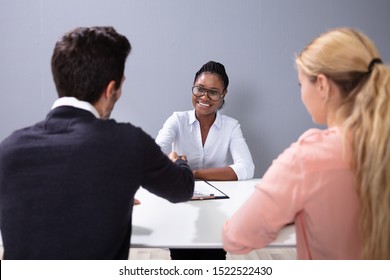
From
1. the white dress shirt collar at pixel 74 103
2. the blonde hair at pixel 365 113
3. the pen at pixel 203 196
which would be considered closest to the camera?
the blonde hair at pixel 365 113

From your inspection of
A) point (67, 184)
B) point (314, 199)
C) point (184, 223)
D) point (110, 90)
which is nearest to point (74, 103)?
point (110, 90)

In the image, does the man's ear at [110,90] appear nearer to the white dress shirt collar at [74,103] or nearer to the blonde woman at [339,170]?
the white dress shirt collar at [74,103]

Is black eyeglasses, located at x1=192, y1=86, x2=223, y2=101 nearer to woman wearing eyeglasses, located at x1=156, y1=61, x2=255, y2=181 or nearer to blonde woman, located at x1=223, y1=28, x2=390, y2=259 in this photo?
woman wearing eyeglasses, located at x1=156, y1=61, x2=255, y2=181

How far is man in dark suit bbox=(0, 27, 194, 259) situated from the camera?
0.87 m

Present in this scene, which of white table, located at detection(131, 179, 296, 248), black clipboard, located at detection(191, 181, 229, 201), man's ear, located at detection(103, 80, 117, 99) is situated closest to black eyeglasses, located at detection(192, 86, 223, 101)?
black clipboard, located at detection(191, 181, 229, 201)

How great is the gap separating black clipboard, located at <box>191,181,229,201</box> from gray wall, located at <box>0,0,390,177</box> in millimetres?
1018

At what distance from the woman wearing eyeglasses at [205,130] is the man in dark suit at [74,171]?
3.85ft

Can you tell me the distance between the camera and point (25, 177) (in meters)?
0.88

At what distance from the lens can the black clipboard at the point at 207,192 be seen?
56.1 inches

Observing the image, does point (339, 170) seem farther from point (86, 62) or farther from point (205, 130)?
point (205, 130)

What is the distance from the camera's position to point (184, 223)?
3.90ft

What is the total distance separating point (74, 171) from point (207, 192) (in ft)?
2.37

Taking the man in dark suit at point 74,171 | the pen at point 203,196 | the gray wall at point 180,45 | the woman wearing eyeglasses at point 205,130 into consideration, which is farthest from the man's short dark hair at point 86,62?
the gray wall at point 180,45

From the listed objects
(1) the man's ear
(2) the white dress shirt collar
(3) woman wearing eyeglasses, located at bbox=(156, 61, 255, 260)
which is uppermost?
(1) the man's ear
